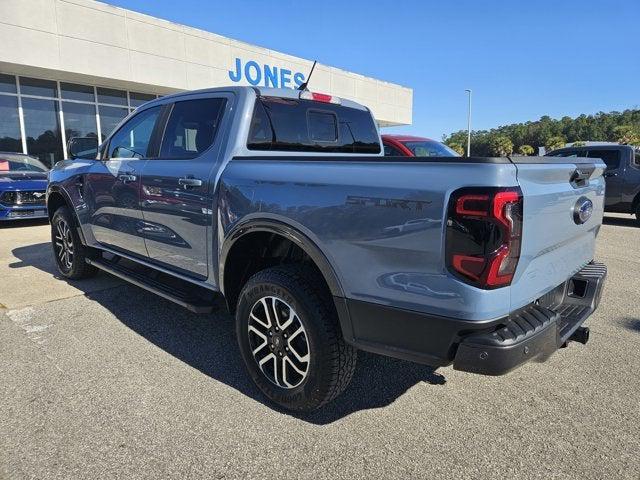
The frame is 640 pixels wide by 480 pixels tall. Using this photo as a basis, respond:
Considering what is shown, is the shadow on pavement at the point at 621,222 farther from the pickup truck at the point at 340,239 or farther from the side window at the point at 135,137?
the side window at the point at 135,137

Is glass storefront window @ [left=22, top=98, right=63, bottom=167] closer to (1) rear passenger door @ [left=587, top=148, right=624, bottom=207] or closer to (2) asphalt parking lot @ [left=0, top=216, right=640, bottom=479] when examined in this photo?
(2) asphalt parking lot @ [left=0, top=216, right=640, bottom=479]

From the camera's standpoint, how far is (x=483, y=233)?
1867 mm

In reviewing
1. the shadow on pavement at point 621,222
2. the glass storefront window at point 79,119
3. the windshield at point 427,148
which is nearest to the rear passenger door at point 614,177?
the shadow on pavement at point 621,222

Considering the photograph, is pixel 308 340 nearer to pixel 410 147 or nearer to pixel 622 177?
pixel 410 147

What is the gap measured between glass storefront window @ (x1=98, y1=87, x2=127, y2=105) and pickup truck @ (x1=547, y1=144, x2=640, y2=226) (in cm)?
1436

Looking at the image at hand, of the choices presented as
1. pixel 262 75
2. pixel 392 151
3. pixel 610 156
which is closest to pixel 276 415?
pixel 392 151

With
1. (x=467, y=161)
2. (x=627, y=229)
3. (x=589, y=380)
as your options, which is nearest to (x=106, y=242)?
(x=467, y=161)

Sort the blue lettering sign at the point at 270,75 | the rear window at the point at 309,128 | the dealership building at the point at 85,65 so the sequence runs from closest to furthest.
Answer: the rear window at the point at 309,128 → the dealership building at the point at 85,65 → the blue lettering sign at the point at 270,75

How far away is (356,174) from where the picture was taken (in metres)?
2.23

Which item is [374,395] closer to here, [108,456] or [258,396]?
[258,396]

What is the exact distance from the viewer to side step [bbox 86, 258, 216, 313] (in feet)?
10.5

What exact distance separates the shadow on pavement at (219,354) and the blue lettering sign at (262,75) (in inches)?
600

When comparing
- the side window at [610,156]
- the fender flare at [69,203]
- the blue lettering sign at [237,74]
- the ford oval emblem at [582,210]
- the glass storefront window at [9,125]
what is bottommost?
the fender flare at [69,203]

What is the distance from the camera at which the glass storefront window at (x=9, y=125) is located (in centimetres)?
1371
